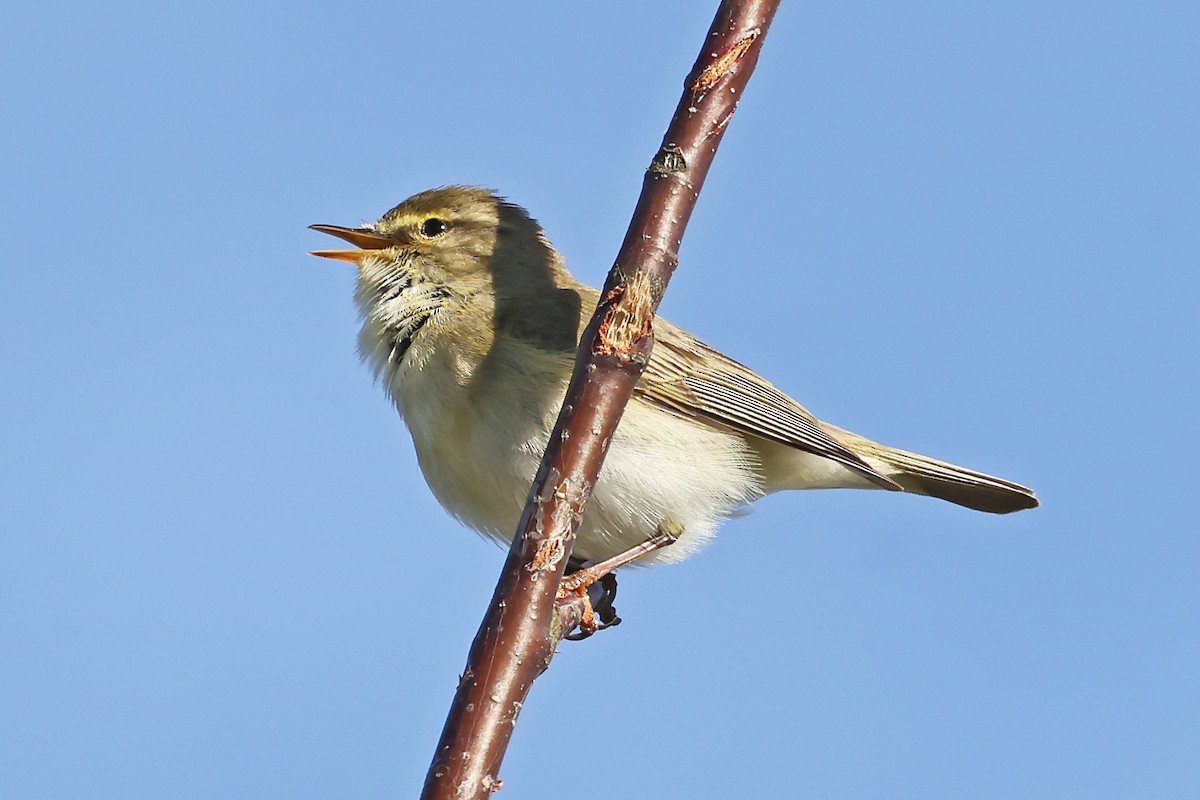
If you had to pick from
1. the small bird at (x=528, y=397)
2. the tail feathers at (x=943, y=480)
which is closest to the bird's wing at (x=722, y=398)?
the small bird at (x=528, y=397)

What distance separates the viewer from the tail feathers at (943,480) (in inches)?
273

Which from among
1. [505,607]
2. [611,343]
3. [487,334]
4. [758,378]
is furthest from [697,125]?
[758,378]

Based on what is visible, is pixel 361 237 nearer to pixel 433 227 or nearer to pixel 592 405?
pixel 433 227

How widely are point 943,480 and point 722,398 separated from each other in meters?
1.60

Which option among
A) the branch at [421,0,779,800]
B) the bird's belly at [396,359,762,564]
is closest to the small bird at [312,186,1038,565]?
the bird's belly at [396,359,762,564]

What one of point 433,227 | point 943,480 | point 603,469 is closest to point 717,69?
point 603,469

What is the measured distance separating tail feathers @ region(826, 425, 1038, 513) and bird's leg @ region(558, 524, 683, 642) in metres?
1.55

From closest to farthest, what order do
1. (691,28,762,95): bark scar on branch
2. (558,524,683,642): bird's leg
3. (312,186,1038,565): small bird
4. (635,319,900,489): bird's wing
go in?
(691,28,762,95): bark scar on branch → (558,524,683,642): bird's leg → (312,186,1038,565): small bird → (635,319,900,489): bird's wing

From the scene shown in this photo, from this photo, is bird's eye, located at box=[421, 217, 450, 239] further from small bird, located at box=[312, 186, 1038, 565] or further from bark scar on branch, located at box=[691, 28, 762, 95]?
bark scar on branch, located at box=[691, 28, 762, 95]

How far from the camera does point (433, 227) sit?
6629mm

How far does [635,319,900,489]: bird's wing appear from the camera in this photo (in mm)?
5984

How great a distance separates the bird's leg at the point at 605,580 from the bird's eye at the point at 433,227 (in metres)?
1.84

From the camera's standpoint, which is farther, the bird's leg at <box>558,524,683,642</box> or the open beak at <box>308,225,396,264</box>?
the open beak at <box>308,225,396,264</box>

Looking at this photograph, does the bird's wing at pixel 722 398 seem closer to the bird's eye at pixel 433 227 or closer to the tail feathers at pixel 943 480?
the tail feathers at pixel 943 480
